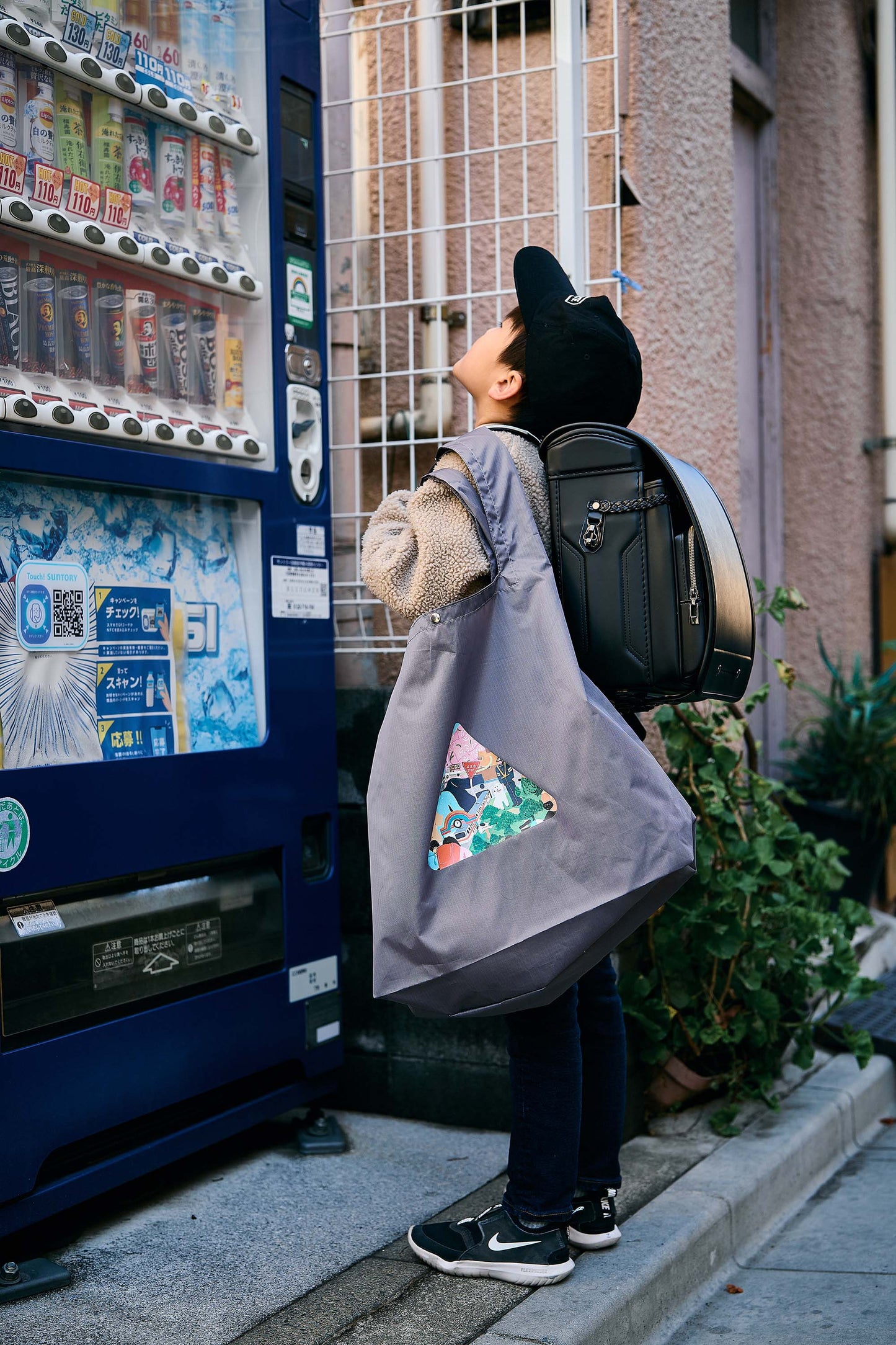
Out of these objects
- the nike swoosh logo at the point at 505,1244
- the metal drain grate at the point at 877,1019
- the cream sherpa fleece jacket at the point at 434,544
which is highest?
the cream sherpa fleece jacket at the point at 434,544

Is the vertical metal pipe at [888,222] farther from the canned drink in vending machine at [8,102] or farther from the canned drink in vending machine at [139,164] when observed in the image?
the canned drink in vending machine at [8,102]

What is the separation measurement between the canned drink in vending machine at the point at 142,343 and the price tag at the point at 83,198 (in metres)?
0.17

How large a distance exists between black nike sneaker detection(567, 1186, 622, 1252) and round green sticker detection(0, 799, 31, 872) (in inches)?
46.6

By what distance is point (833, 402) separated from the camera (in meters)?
5.55

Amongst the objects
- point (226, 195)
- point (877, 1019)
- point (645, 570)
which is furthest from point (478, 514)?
point (877, 1019)

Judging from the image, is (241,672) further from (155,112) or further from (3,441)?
(155,112)

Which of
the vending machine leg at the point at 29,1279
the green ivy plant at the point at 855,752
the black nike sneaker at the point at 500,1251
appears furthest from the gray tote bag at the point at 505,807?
the green ivy plant at the point at 855,752

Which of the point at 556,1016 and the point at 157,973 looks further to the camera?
the point at 157,973

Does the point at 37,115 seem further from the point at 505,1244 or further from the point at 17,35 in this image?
the point at 505,1244

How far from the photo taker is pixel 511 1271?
88.4 inches

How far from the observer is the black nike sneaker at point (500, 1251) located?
224cm

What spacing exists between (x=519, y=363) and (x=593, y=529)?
0.37m

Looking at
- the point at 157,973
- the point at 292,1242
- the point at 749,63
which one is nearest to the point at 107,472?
the point at 157,973

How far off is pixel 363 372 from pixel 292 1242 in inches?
83.1
